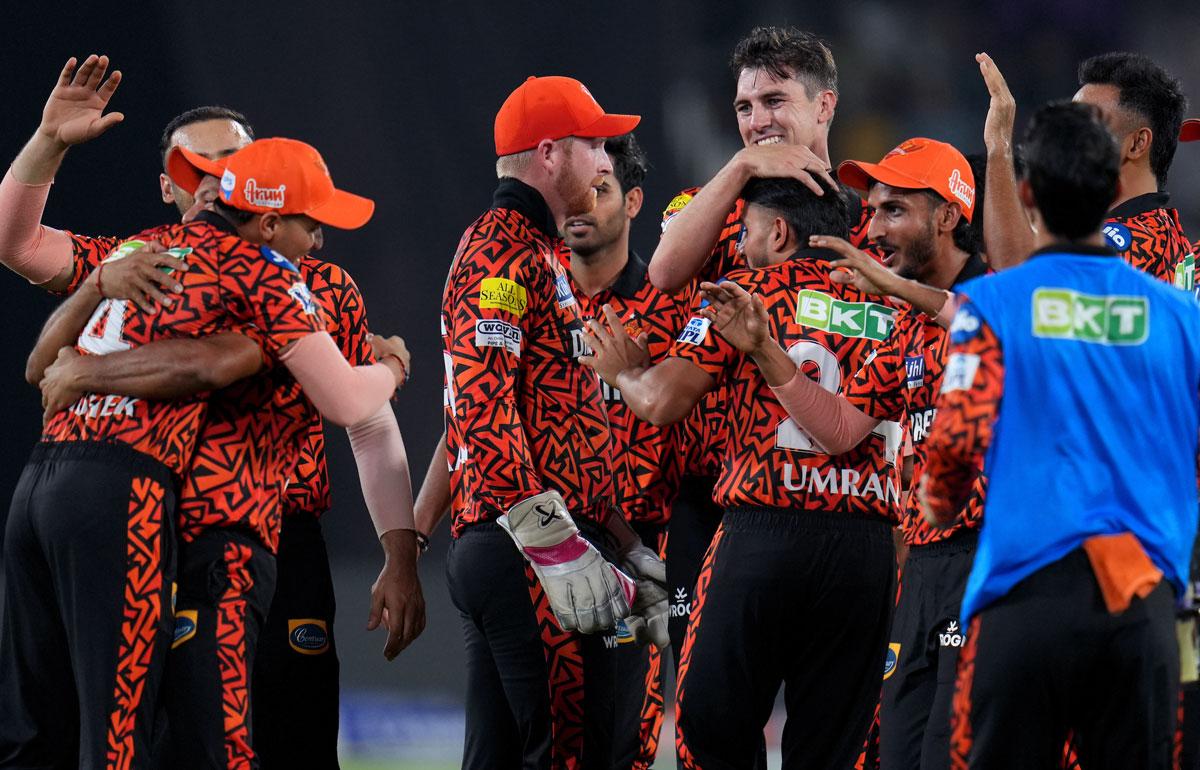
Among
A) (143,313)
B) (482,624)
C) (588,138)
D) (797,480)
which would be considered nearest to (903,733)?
(797,480)

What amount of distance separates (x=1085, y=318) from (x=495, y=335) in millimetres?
1493

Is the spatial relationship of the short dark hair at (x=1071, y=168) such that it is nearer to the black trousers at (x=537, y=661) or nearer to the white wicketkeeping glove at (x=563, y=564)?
the white wicketkeeping glove at (x=563, y=564)

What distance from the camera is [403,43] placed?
7348 mm

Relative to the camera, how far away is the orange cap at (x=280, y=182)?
133 inches

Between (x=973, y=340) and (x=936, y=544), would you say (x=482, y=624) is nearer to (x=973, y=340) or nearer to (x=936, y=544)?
(x=936, y=544)

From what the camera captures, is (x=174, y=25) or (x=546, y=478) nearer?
(x=546, y=478)

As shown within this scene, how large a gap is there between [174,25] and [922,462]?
4949mm

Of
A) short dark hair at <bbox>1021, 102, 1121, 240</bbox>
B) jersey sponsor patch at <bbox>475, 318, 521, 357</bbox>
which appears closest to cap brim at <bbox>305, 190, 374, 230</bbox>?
jersey sponsor patch at <bbox>475, 318, 521, 357</bbox>

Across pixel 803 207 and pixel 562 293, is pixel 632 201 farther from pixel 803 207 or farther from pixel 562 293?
pixel 803 207

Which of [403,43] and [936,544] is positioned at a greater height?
[403,43]

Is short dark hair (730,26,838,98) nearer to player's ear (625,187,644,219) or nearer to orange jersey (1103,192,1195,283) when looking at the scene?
player's ear (625,187,644,219)

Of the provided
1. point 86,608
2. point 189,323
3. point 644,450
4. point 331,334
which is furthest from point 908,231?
point 86,608

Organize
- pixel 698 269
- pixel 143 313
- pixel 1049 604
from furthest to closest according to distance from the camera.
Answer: pixel 698 269 → pixel 143 313 → pixel 1049 604

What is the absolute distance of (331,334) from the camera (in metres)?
3.87
